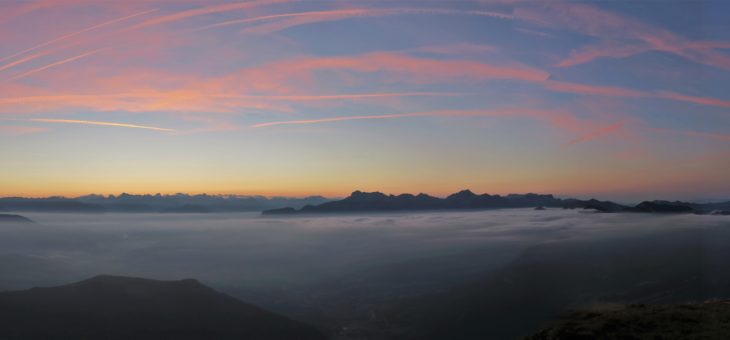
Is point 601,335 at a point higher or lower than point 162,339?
higher

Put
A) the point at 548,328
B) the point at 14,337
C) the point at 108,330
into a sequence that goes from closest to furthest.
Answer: the point at 548,328, the point at 14,337, the point at 108,330

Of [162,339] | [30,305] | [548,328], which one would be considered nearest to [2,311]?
[30,305]

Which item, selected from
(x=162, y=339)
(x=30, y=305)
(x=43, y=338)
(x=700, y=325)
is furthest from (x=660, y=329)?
(x=30, y=305)

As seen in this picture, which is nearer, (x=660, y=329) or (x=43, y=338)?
(x=660, y=329)

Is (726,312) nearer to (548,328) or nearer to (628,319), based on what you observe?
(628,319)

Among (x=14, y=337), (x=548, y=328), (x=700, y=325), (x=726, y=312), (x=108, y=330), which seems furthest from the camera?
(x=108, y=330)

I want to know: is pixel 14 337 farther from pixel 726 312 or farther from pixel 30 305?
pixel 726 312

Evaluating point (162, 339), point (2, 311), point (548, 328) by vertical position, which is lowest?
point (162, 339)
